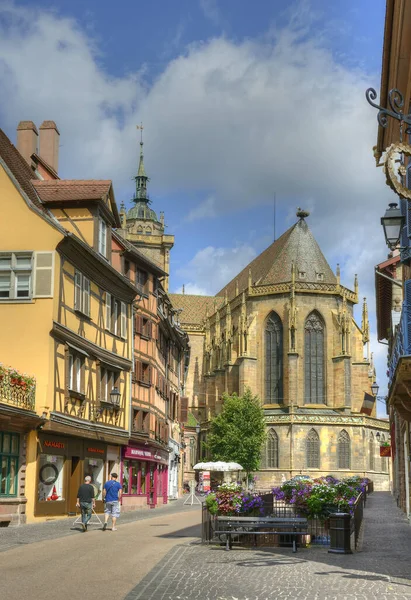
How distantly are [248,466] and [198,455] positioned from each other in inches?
747

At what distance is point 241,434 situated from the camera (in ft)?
227

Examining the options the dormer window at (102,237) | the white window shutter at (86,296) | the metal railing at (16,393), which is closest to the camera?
the metal railing at (16,393)

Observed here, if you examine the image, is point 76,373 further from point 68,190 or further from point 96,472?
point 68,190

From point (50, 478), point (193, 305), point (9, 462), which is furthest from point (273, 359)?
point (9, 462)

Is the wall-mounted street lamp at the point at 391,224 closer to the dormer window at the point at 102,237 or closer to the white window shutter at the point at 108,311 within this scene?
the dormer window at the point at 102,237

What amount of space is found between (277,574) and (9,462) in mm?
13241

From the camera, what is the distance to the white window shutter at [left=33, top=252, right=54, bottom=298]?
26641mm

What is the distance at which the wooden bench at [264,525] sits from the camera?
54.1 feet

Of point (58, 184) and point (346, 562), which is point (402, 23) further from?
point (58, 184)

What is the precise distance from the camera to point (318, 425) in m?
72.9

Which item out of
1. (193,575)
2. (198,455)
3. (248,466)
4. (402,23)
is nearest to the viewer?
(193,575)

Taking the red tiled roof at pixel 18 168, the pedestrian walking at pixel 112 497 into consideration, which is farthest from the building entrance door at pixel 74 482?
the red tiled roof at pixel 18 168

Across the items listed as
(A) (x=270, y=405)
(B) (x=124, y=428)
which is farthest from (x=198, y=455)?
(B) (x=124, y=428)

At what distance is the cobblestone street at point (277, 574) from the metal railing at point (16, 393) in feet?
25.6
